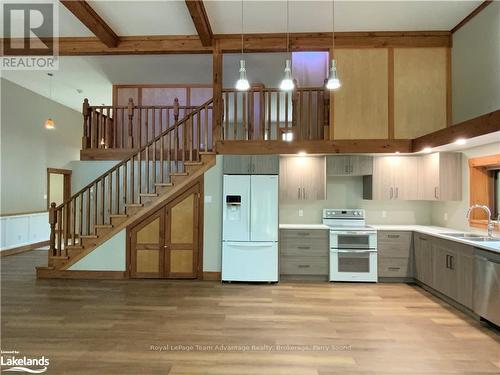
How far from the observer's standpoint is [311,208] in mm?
5535

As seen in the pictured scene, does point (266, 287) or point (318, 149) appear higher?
point (318, 149)

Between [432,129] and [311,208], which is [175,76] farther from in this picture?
[432,129]

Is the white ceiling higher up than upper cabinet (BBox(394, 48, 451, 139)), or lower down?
higher up

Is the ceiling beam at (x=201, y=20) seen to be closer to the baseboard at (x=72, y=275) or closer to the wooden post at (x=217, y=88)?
the wooden post at (x=217, y=88)

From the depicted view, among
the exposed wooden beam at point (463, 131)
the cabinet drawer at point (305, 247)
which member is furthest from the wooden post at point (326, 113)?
the cabinet drawer at point (305, 247)

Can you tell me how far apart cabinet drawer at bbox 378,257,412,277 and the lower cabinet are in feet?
2.93

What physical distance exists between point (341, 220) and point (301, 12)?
3.46 meters

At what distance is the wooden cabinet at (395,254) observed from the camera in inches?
190

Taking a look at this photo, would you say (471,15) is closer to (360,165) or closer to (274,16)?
(360,165)

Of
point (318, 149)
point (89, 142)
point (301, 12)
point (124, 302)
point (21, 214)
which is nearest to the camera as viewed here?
point (124, 302)

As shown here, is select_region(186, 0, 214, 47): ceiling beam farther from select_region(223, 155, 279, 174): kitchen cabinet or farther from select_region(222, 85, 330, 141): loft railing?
select_region(223, 155, 279, 174): kitchen cabinet

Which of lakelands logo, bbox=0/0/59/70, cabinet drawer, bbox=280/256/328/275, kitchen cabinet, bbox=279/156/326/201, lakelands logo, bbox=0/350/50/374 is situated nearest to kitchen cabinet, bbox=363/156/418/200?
kitchen cabinet, bbox=279/156/326/201

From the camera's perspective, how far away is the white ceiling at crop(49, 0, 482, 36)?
4211 millimetres

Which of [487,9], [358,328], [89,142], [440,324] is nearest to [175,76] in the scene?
[89,142]
